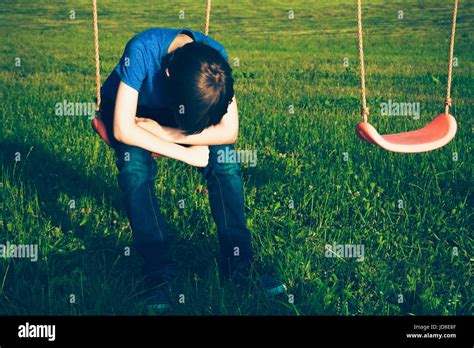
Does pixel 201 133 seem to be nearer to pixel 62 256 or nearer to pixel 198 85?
pixel 198 85

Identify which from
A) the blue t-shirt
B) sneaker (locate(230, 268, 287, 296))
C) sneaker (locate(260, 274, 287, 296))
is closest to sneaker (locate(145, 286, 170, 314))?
sneaker (locate(230, 268, 287, 296))

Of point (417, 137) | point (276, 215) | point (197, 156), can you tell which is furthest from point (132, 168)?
point (417, 137)

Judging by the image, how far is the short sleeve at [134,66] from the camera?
2881mm

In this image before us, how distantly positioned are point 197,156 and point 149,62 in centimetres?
47

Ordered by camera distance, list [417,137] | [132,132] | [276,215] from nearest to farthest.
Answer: [132,132] → [417,137] → [276,215]

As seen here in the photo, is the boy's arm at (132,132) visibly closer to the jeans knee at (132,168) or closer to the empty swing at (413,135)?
the jeans knee at (132,168)

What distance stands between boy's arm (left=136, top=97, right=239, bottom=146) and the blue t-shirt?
14 centimetres

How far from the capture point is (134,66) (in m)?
2.89

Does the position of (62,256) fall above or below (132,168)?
below

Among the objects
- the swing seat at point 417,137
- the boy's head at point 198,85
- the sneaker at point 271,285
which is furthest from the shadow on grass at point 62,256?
the swing seat at point 417,137

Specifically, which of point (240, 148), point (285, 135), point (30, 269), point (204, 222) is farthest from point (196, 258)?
point (285, 135)

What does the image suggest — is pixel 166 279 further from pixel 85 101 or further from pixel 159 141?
pixel 85 101

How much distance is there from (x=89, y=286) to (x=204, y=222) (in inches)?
33.8

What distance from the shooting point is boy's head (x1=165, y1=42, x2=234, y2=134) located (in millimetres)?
2686
